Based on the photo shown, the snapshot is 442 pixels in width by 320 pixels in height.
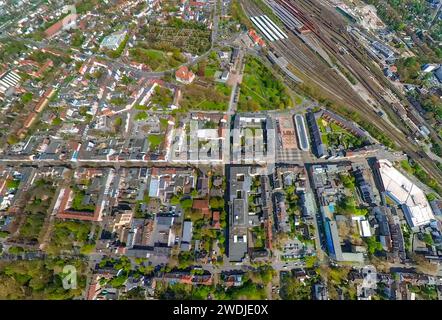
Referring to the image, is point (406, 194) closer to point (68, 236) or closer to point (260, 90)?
point (260, 90)

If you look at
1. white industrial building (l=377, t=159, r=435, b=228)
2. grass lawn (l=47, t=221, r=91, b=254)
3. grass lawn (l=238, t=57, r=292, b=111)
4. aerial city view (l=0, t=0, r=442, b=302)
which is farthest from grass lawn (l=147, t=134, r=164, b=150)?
white industrial building (l=377, t=159, r=435, b=228)

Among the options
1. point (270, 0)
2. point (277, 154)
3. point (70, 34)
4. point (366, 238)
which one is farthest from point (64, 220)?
point (270, 0)

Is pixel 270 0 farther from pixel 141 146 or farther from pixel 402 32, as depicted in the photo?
pixel 141 146

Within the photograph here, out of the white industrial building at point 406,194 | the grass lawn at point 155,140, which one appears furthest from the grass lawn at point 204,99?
the white industrial building at point 406,194

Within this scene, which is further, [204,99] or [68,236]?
[204,99]

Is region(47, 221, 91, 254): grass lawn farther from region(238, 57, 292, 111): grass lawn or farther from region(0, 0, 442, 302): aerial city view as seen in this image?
region(238, 57, 292, 111): grass lawn

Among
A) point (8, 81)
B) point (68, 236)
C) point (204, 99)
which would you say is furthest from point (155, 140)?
point (8, 81)
